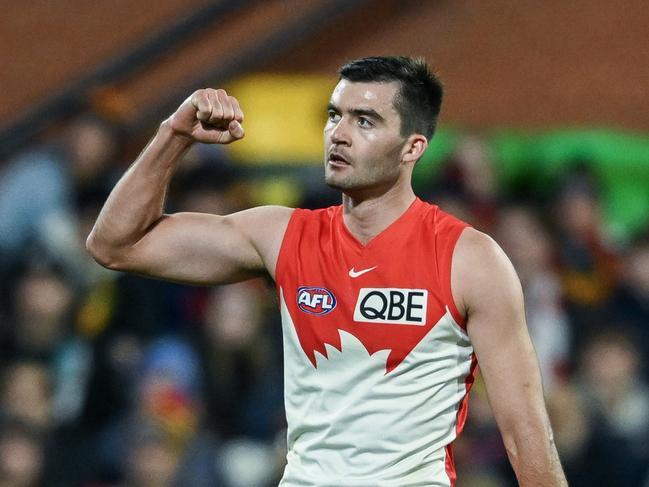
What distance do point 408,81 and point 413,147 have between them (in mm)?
175

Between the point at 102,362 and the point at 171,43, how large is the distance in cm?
237

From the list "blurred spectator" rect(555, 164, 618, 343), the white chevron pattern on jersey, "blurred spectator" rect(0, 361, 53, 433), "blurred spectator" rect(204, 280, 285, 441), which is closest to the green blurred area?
"blurred spectator" rect(555, 164, 618, 343)

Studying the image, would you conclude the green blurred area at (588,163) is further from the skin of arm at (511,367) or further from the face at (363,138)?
the skin of arm at (511,367)

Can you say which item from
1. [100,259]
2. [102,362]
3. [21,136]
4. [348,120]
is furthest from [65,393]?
[348,120]

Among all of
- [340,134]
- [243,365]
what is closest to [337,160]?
[340,134]

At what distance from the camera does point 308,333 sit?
3.50 meters

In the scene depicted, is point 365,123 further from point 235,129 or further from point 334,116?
point 235,129

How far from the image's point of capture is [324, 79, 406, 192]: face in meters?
3.50

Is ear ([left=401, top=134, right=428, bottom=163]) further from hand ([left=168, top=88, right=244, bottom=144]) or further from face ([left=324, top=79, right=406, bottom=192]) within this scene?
hand ([left=168, top=88, right=244, bottom=144])

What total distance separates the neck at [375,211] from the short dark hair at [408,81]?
0.54 feet

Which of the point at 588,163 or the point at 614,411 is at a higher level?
the point at 588,163

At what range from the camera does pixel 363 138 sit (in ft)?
11.6

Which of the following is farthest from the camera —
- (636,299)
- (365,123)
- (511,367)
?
(636,299)

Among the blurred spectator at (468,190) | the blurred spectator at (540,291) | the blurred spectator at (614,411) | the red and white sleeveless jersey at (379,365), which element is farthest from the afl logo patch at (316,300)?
the blurred spectator at (468,190)
